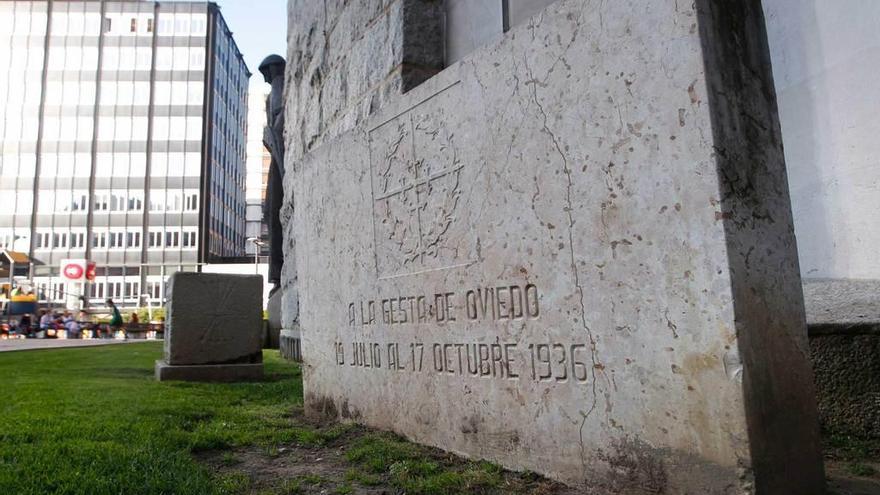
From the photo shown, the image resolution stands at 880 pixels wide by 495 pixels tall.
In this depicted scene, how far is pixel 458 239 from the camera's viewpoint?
228 centimetres

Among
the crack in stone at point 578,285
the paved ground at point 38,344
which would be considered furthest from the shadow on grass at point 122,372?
the paved ground at point 38,344

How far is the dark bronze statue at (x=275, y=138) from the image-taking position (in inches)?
377

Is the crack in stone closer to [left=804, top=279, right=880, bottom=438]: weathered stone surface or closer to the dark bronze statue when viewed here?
[left=804, top=279, right=880, bottom=438]: weathered stone surface

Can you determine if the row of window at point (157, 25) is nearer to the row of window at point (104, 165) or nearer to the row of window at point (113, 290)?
the row of window at point (104, 165)

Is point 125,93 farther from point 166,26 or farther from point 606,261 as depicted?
point 606,261

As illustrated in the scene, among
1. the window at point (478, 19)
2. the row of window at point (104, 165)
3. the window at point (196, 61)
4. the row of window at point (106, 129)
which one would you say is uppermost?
the window at point (196, 61)

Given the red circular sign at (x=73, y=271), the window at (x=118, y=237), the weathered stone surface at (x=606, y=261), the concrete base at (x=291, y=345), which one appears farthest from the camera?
the window at (x=118, y=237)

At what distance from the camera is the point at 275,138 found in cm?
962

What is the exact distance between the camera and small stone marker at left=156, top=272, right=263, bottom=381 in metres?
5.75

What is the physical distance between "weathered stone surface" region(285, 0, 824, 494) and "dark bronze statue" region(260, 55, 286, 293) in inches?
290

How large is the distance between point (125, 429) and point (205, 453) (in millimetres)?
520

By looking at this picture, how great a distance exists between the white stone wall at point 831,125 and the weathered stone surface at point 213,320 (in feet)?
15.9

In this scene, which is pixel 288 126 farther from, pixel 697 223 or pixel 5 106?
pixel 5 106

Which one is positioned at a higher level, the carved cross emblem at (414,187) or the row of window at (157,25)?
the row of window at (157,25)
